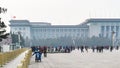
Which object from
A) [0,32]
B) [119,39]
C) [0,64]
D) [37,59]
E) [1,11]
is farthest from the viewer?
[119,39]

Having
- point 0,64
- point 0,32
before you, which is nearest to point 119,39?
point 0,32

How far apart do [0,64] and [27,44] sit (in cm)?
15690

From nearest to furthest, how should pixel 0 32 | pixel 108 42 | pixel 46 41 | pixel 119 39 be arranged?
pixel 0 32 < pixel 108 42 < pixel 46 41 < pixel 119 39

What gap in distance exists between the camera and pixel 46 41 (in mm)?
185125

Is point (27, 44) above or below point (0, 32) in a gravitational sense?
below

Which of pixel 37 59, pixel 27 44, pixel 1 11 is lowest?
pixel 27 44

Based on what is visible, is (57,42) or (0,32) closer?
(0,32)

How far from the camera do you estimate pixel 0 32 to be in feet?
139

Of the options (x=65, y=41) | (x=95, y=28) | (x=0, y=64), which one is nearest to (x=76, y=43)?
(x=65, y=41)

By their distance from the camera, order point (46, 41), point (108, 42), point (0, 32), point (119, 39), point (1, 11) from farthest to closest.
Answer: point (119, 39), point (46, 41), point (108, 42), point (0, 32), point (1, 11)

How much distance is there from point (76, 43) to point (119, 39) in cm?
2699

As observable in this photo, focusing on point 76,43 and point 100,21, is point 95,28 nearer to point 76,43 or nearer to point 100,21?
point 100,21

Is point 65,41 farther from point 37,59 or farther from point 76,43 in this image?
point 37,59

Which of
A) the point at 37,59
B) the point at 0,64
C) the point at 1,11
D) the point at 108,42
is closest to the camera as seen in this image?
the point at 0,64
